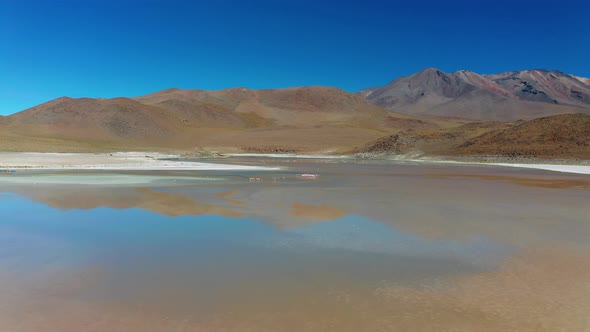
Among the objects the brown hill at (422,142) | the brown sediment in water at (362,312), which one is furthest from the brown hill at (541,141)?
the brown sediment in water at (362,312)

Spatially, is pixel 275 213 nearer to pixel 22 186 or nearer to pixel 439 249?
pixel 439 249

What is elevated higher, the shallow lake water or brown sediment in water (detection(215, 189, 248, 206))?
brown sediment in water (detection(215, 189, 248, 206))

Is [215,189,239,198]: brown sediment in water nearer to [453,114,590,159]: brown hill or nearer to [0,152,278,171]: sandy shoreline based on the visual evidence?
[0,152,278,171]: sandy shoreline

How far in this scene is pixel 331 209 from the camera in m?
14.1

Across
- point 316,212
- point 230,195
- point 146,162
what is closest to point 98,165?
point 146,162

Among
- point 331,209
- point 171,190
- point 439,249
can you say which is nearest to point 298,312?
point 439,249

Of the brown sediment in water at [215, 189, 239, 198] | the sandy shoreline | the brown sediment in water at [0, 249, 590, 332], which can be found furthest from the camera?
the sandy shoreline

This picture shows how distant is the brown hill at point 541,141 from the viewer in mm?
55469

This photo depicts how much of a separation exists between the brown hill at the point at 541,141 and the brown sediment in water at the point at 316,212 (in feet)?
162

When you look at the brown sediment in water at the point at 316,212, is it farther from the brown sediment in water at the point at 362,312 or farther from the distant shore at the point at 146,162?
the distant shore at the point at 146,162

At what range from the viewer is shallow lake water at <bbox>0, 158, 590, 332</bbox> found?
17.4 feet

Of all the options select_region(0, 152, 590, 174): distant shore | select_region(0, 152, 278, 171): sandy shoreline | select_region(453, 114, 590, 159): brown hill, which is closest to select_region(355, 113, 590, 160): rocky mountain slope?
select_region(453, 114, 590, 159): brown hill

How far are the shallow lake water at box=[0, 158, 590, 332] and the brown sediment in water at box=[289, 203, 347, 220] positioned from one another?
0.20ft

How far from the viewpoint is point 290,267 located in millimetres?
7375
